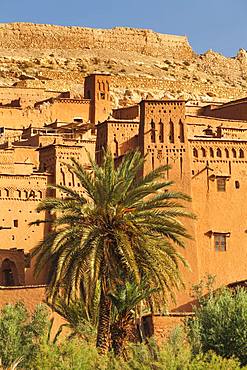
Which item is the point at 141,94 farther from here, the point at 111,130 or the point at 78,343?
the point at 78,343

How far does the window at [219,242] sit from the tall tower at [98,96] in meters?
14.7

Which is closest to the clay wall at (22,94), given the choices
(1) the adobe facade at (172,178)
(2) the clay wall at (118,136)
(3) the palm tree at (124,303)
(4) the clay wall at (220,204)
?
(1) the adobe facade at (172,178)

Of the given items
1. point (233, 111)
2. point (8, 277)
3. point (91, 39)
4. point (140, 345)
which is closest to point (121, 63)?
point (91, 39)

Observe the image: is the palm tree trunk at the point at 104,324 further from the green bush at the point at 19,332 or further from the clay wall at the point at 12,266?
the clay wall at the point at 12,266

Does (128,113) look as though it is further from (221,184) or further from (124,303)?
(124,303)

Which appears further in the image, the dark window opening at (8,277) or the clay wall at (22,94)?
the clay wall at (22,94)

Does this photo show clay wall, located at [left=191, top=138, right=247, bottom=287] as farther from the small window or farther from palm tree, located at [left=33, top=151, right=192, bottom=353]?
palm tree, located at [left=33, top=151, right=192, bottom=353]

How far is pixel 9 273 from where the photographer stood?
4288 cm

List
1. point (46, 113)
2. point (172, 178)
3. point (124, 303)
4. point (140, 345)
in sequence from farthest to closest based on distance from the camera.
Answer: point (46, 113), point (172, 178), point (124, 303), point (140, 345)

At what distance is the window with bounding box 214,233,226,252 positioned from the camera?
138ft

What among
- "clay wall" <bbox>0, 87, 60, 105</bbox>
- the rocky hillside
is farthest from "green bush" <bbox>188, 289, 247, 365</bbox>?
the rocky hillside

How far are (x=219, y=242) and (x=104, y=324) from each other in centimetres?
1473

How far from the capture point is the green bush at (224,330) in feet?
93.8

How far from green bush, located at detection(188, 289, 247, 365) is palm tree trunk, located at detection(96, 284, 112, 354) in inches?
79.2
